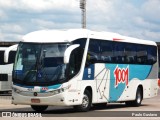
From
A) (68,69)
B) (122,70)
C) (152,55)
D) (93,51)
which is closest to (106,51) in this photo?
(93,51)

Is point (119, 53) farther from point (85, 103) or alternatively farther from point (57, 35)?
point (57, 35)

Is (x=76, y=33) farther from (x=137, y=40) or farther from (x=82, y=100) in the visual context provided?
(x=137, y=40)

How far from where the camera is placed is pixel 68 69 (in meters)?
19.8

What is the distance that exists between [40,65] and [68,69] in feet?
3.46

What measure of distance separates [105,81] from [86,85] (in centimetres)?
204

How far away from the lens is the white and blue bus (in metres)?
19.6

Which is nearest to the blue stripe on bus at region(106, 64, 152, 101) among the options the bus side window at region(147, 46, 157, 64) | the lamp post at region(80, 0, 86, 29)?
the bus side window at region(147, 46, 157, 64)

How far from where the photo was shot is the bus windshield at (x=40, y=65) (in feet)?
64.3

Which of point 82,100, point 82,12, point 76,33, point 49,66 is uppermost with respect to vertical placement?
point 82,12

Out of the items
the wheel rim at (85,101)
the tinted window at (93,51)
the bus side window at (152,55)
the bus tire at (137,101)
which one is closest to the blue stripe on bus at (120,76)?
the bus side window at (152,55)

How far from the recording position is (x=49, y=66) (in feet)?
64.5

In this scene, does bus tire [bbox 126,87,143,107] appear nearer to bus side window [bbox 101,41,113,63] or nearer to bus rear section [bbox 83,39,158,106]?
bus rear section [bbox 83,39,158,106]

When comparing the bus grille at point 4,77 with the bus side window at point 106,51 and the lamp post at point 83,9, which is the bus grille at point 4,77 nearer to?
the lamp post at point 83,9

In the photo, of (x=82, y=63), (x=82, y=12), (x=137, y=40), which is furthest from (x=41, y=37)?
(x=82, y=12)
